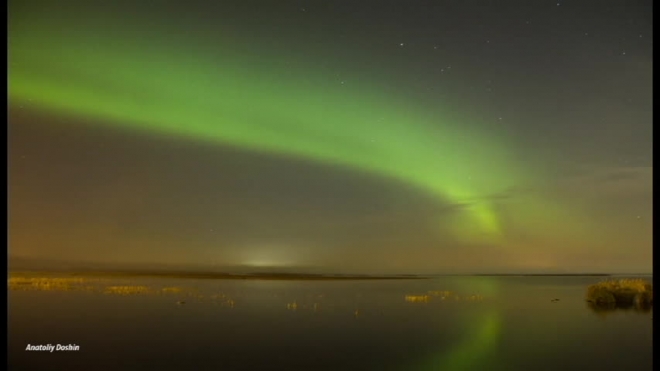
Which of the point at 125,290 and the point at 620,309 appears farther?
the point at 125,290

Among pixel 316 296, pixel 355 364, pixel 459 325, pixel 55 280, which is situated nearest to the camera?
pixel 355 364

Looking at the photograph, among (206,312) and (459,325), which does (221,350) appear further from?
(459,325)

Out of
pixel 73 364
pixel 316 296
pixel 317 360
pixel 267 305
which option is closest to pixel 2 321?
pixel 73 364

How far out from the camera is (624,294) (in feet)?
26.1

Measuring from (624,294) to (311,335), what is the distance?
4834 mm

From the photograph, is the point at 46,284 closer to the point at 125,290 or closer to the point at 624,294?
the point at 125,290

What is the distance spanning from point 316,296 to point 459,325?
3.80 meters

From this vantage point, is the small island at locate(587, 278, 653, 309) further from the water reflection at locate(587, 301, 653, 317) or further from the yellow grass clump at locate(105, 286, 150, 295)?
the yellow grass clump at locate(105, 286, 150, 295)

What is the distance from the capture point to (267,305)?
28.6 ft

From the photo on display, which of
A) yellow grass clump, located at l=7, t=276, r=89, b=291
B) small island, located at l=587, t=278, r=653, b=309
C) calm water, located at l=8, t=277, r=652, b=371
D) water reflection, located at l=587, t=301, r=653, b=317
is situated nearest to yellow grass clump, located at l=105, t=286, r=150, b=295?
calm water, located at l=8, t=277, r=652, b=371

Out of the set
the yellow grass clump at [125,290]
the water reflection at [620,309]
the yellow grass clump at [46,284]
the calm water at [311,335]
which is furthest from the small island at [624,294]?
the yellow grass clump at [46,284]

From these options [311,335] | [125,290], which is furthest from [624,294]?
[125,290]

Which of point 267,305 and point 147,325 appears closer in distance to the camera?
point 147,325

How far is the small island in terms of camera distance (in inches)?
307
